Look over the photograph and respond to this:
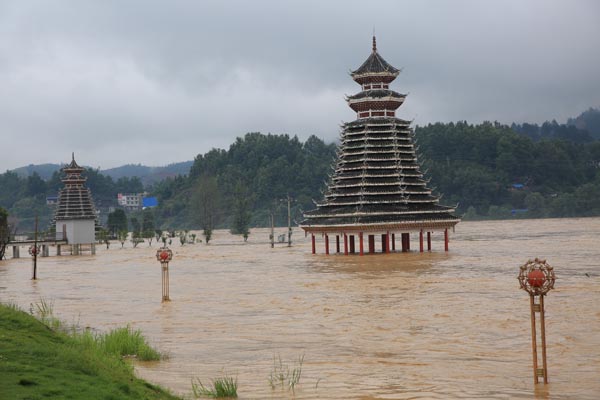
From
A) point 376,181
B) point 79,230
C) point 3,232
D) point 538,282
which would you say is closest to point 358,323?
point 538,282

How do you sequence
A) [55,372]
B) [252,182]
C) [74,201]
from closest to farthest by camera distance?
[55,372] < [74,201] < [252,182]

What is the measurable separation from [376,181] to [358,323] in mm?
35877

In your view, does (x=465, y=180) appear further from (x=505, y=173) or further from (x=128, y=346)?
(x=128, y=346)

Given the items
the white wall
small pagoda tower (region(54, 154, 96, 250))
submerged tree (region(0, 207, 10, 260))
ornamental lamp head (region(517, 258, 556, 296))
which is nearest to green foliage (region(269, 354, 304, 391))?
ornamental lamp head (region(517, 258, 556, 296))

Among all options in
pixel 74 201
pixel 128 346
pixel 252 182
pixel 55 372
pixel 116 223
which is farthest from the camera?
pixel 252 182

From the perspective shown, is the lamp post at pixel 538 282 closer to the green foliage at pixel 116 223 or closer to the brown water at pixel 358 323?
the brown water at pixel 358 323

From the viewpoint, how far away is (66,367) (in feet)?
39.5

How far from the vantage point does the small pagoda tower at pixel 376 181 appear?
58.2 meters

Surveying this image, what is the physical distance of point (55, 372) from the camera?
11.5 metres

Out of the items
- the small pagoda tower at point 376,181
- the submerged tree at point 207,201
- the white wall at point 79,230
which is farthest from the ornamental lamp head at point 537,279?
Answer: the submerged tree at point 207,201

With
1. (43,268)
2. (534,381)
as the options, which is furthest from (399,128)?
(534,381)

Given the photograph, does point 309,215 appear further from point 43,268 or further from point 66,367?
point 66,367

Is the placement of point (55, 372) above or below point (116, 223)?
below

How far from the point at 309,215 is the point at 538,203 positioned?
10840cm
